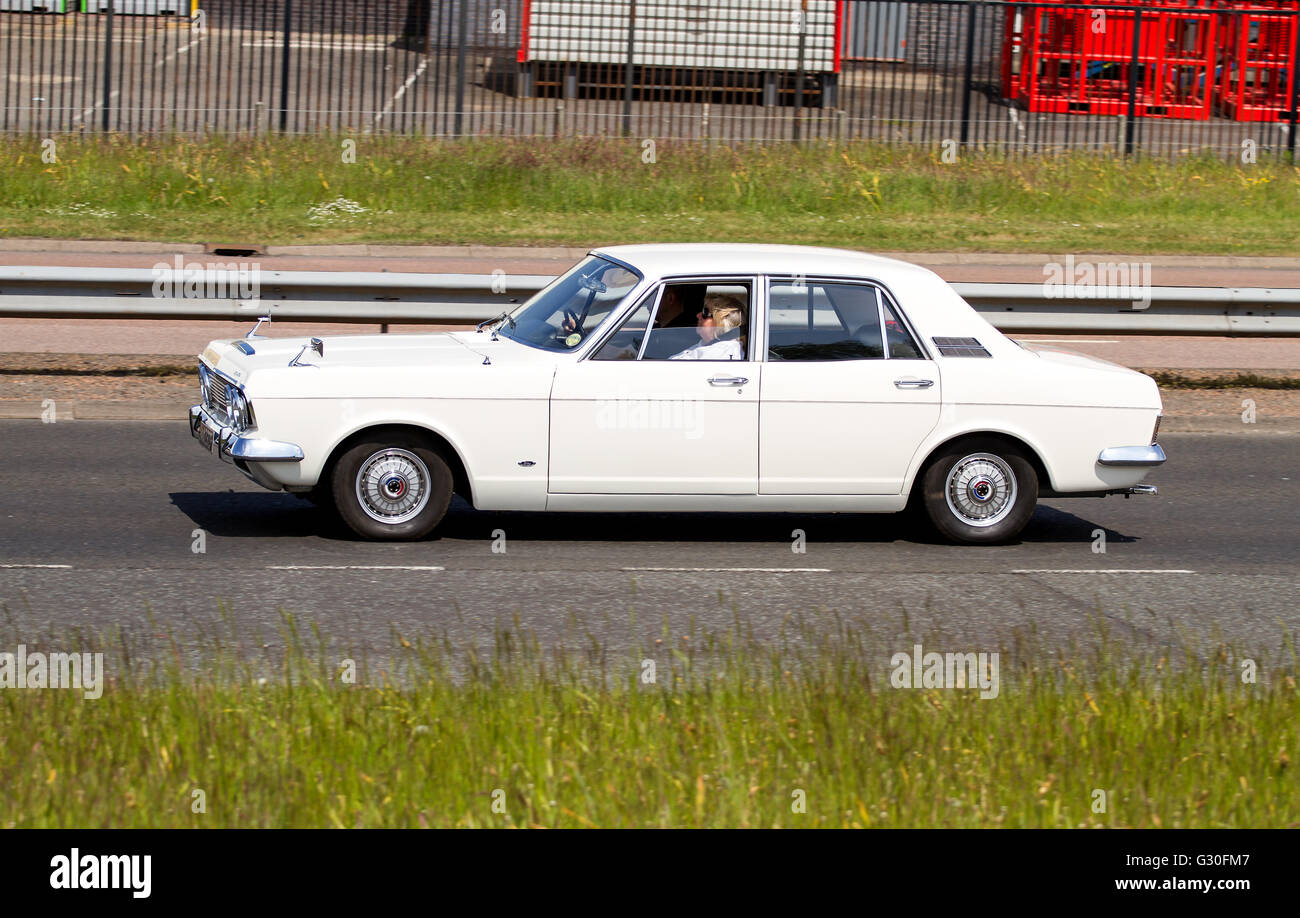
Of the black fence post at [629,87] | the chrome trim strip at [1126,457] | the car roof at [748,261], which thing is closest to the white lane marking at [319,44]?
the black fence post at [629,87]

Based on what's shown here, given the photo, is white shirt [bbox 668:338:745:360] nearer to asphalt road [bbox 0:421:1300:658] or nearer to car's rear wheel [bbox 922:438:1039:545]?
asphalt road [bbox 0:421:1300:658]

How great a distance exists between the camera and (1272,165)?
2431 centimetres

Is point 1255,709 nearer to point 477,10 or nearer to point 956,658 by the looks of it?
point 956,658

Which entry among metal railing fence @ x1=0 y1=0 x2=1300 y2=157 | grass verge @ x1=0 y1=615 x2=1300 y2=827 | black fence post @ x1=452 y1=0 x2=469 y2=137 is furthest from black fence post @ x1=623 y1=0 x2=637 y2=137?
grass verge @ x1=0 y1=615 x2=1300 y2=827

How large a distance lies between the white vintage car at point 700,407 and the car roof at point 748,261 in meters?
0.02

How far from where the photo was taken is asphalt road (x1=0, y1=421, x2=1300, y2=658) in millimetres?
7367

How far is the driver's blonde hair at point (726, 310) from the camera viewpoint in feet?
29.1

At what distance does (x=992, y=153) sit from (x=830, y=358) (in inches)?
611

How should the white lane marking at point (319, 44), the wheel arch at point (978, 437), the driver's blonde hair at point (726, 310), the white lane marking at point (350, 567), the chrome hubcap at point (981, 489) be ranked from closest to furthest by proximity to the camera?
the white lane marking at point (350, 567) < the driver's blonde hair at point (726, 310) < the wheel arch at point (978, 437) < the chrome hubcap at point (981, 489) < the white lane marking at point (319, 44)

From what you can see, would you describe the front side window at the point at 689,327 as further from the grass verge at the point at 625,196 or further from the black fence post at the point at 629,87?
the black fence post at the point at 629,87

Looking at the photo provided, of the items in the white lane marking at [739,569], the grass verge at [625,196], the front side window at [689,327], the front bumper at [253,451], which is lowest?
the white lane marking at [739,569]

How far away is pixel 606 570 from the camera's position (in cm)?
853

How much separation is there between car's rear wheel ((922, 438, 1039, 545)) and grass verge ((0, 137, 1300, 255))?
1067cm
